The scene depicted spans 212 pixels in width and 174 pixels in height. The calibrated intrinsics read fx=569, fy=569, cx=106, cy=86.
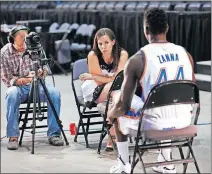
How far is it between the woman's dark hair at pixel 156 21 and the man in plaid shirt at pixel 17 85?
177cm

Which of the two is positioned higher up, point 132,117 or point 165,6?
point 132,117

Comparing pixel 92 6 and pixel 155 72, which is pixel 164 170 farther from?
pixel 92 6

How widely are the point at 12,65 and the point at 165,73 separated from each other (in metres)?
2.13

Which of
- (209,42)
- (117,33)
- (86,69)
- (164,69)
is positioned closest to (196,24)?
(209,42)

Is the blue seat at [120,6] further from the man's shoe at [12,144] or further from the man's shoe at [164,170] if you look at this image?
the man's shoe at [164,170]

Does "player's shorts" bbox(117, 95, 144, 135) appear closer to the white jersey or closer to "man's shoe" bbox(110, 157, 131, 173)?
the white jersey

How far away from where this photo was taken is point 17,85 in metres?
5.36

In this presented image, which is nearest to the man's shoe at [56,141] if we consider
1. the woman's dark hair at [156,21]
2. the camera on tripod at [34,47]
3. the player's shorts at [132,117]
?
the camera on tripod at [34,47]

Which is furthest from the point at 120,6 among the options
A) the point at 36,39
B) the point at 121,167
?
the point at 121,167

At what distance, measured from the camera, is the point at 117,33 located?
10.9 metres

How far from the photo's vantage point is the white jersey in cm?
372

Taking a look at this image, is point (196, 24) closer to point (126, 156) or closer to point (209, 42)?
point (209, 42)

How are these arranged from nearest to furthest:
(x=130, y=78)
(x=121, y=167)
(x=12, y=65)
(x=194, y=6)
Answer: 1. (x=130, y=78)
2. (x=121, y=167)
3. (x=12, y=65)
4. (x=194, y=6)

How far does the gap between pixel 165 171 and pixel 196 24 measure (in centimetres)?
549
